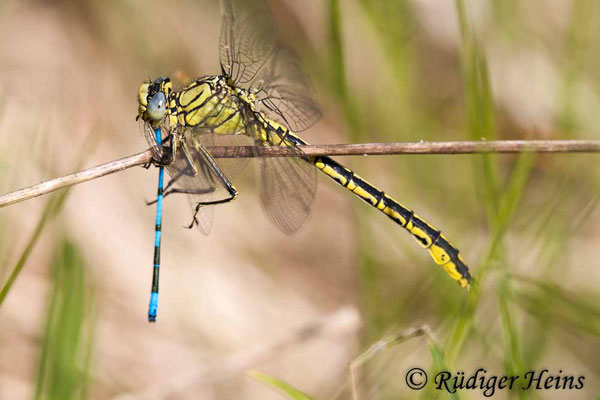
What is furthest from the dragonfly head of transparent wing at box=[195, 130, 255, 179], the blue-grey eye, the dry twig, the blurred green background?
the dry twig

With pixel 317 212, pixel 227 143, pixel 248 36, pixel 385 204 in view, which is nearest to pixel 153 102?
pixel 227 143

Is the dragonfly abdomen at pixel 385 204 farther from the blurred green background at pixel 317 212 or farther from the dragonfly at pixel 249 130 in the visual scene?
the blurred green background at pixel 317 212

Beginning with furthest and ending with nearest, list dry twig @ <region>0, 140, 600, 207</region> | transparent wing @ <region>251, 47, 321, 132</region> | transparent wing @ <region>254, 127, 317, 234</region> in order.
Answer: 1. transparent wing @ <region>251, 47, 321, 132</region>
2. transparent wing @ <region>254, 127, 317, 234</region>
3. dry twig @ <region>0, 140, 600, 207</region>

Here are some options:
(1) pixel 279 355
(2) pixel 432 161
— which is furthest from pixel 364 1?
(1) pixel 279 355

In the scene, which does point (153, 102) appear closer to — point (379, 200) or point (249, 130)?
point (249, 130)

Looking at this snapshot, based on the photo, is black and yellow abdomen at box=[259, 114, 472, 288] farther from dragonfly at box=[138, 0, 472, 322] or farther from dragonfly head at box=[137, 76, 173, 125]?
dragonfly head at box=[137, 76, 173, 125]

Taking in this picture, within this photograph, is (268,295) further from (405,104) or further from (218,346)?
(405,104)

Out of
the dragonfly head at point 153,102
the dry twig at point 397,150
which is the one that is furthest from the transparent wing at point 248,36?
the dry twig at point 397,150
